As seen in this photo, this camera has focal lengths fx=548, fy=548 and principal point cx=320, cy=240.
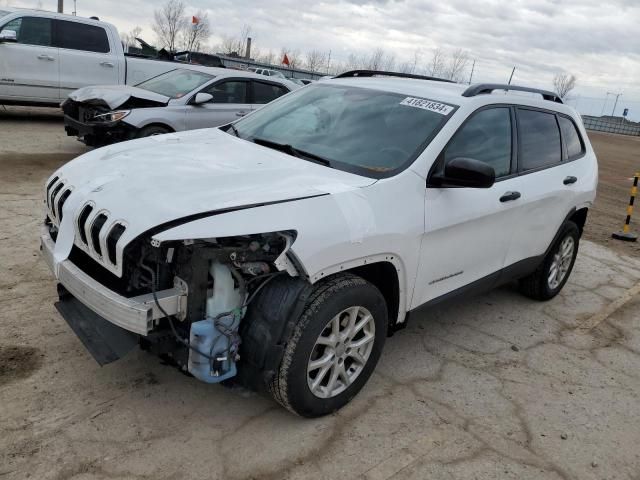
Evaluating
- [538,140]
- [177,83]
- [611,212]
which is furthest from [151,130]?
[611,212]

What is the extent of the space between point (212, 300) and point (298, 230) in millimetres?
532

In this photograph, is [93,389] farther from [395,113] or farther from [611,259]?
[611,259]

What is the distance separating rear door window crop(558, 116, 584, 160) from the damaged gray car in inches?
202

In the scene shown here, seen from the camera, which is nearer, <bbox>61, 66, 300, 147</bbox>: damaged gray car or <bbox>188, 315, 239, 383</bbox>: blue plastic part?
<bbox>188, 315, 239, 383</bbox>: blue plastic part

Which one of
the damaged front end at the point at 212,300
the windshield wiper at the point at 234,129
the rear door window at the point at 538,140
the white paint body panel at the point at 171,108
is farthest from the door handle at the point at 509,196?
the white paint body panel at the point at 171,108

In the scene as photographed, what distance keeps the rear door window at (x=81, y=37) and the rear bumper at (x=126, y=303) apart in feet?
32.1

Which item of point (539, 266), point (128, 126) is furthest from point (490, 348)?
point (128, 126)

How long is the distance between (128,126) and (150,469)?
245 inches

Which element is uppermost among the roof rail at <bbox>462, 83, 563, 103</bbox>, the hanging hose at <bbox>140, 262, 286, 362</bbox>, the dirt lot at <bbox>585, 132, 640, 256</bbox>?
the roof rail at <bbox>462, 83, 563, 103</bbox>

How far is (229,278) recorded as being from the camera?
262 centimetres

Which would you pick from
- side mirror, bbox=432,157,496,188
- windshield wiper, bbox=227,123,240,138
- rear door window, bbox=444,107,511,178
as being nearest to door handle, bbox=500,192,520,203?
rear door window, bbox=444,107,511,178

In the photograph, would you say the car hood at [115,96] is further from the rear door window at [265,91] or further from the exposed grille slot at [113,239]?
the exposed grille slot at [113,239]

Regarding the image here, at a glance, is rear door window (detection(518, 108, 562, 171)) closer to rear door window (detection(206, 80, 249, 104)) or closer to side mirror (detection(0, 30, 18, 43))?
rear door window (detection(206, 80, 249, 104))

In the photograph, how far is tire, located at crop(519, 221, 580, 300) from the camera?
4934mm
